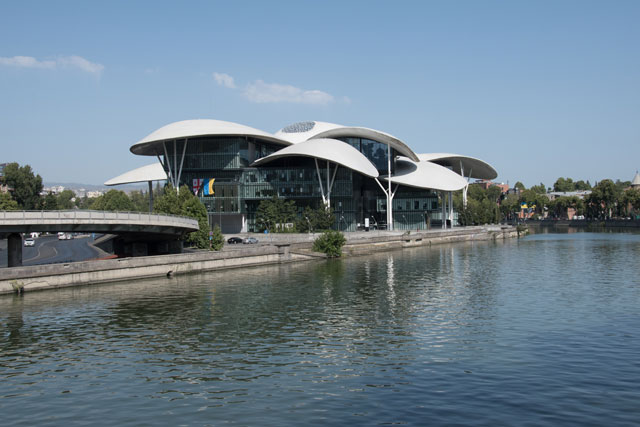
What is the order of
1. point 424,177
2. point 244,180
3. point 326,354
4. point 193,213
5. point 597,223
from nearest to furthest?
point 326,354 < point 193,213 < point 244,180 < point 424,177 < point 597,223

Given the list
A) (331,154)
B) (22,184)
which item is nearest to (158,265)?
(331,154)

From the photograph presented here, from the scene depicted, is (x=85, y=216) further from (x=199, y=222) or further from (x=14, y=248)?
(x=199, y=222)

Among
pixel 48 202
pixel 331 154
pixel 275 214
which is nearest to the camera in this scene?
pixel 275 214

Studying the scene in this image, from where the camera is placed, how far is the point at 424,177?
120 metres

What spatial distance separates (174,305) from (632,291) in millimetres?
31450

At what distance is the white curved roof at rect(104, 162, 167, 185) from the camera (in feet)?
413

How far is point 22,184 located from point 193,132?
58845mm

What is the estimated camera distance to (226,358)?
83.8 feet

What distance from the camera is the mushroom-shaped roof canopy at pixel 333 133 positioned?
4478 inches

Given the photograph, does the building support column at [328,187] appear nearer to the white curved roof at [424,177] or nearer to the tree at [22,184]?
the white curved roof at [424,177]

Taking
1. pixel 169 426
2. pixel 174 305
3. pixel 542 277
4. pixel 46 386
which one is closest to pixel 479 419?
pixel 169 426

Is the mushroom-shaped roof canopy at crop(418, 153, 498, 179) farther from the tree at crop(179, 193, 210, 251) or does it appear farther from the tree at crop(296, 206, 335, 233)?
the tree at crop(179, 193, 210, 251)

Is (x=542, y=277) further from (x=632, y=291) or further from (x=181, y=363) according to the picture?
(x=181, y=363)

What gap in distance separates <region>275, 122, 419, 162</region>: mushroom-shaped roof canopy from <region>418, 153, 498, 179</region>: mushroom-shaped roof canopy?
1852 centimetres
